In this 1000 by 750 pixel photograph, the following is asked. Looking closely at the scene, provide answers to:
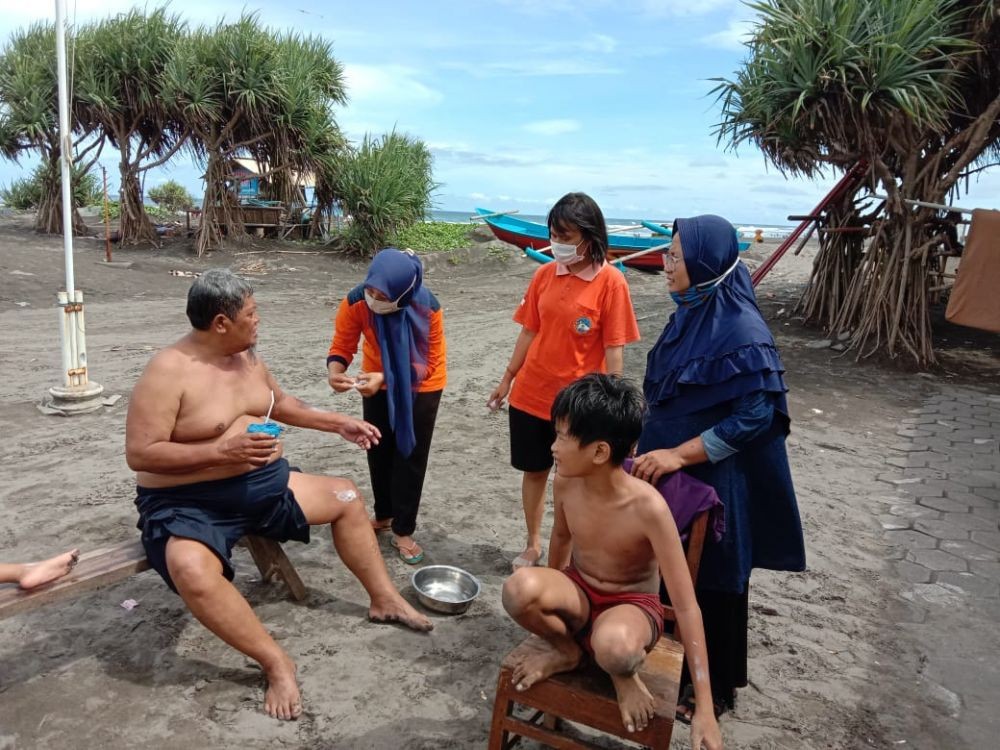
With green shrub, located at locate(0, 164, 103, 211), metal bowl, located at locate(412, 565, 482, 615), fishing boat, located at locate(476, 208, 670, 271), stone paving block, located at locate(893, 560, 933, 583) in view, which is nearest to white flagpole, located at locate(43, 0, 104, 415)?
metal bowl, located at locate(412, 565, 482, 615)

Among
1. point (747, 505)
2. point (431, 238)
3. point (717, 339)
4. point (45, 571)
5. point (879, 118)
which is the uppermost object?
point (879, 118)

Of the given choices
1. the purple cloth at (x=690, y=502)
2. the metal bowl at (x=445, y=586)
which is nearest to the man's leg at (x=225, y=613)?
the metal bowl at (x=445, y=586)

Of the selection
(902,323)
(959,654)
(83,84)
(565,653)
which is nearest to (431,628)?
(565,653)

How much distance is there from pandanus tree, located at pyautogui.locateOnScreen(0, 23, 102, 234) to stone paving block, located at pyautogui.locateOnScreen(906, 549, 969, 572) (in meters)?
19.0

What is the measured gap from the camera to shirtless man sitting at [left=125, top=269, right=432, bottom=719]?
2568 millimetres

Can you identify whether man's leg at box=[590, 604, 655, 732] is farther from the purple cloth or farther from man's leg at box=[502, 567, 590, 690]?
the purple cloth

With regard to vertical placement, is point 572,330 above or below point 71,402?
above

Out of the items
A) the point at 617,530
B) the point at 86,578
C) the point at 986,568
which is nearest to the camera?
the point at 617,530

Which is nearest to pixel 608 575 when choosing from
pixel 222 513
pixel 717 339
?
pixel 717 339

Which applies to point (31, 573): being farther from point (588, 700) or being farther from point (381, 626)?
point (588, 700)

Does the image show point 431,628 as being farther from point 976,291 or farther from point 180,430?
point 976,291

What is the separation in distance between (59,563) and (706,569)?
2.24 metres

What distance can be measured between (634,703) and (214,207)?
17612 mm

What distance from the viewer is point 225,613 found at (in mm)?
2566
